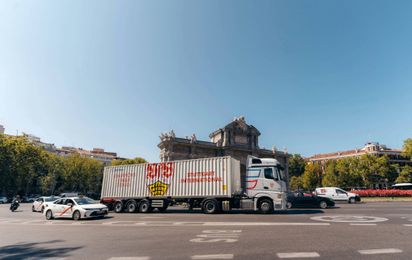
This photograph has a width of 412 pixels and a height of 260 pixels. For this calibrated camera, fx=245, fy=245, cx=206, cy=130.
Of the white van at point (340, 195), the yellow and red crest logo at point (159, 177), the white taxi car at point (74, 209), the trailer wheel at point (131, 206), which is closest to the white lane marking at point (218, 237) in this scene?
the white taxi car at point (74, 209)

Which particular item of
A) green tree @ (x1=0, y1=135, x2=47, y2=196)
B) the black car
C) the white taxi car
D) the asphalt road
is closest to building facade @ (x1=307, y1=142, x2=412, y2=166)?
the black car

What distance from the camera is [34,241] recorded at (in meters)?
9.49

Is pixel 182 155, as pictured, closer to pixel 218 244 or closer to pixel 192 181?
pixel 192 181

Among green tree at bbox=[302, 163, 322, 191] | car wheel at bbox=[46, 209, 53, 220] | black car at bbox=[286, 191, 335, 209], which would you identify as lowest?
car wheel at bbox=[46, 209, 53, 220]

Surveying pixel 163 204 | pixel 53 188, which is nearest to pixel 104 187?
pixel 163 204

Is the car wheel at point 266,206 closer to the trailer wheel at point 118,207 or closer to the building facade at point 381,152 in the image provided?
the trailer wheel at point 118,207

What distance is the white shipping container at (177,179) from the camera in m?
18.6

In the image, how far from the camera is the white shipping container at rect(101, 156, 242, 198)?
61.2 feet

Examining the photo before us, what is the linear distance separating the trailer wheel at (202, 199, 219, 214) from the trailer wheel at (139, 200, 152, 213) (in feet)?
17.0

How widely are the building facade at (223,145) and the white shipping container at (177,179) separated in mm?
26915

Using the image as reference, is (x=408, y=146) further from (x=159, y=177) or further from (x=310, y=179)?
(x=159, y=177)

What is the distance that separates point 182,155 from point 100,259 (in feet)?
147

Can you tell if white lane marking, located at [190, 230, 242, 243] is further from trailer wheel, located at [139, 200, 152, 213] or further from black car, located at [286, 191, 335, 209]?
black car, located at [286, 191, 335, 209]

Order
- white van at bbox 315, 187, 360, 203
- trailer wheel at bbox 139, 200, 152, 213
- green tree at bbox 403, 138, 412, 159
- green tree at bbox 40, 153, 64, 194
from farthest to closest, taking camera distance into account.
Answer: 1. green tree at bbox 40, 153, 64, 194
2. green tree at bbox 403, 138, 412, 159
3. white van at bbox 315, 187, 360, 203
4. trailer wheel at bbox 139, 200, 152, 213
